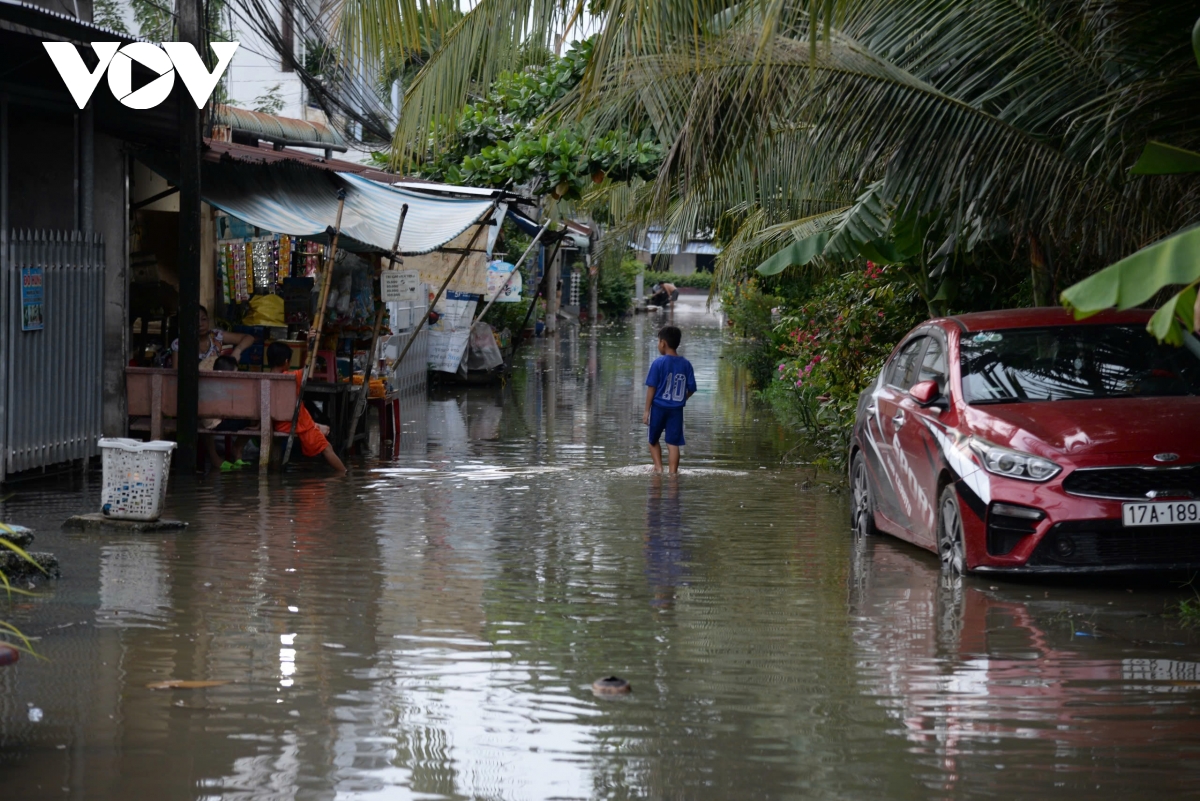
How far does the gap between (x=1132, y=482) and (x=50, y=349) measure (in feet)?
29.5

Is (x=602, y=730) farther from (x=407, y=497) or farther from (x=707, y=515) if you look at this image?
(x=407, y=497)

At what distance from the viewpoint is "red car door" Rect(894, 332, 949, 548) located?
913 centimetres

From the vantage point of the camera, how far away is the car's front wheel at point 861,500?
10.8 meters

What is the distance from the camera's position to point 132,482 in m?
10.0

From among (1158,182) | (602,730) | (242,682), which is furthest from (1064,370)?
(242,682)

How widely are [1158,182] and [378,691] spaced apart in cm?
613

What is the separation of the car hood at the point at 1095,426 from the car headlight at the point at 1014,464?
0.15 ft

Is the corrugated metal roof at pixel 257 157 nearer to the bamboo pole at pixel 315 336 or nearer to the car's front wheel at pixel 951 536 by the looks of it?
the bamboo pole at pixel 315 336

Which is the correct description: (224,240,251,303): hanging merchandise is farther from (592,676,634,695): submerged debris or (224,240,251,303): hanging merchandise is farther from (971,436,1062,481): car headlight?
(592,676,634,695): submerged debris

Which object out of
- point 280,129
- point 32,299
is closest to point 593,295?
point 280,129

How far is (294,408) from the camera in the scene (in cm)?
1407

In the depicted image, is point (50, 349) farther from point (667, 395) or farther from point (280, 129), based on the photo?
point (280, 129)

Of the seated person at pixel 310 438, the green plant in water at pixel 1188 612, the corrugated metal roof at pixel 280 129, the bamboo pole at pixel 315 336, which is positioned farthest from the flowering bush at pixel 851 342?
the corrugated metal roof at pixel 280 129
